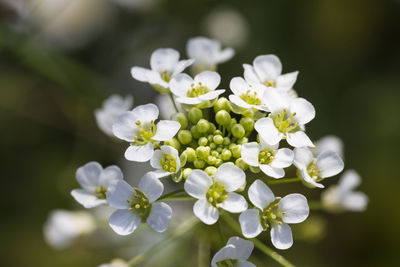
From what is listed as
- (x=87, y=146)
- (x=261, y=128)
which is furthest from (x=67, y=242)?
(x=261, y=128)

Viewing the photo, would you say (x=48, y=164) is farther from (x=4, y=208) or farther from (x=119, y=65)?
(x=119, y=65)

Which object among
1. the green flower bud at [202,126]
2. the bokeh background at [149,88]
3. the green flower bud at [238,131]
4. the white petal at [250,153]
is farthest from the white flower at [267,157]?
the bokeh background at [149,88]

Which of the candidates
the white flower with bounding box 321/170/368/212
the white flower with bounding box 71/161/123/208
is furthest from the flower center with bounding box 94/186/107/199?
the white flower with bounding box 321/170/368/212

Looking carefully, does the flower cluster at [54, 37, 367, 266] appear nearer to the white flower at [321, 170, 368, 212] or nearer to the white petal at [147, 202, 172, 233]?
the white petal at [147, 202, 172, 233]

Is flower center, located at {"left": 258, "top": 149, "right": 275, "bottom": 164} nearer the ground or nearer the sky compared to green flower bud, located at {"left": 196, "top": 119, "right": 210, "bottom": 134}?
nearer the ground

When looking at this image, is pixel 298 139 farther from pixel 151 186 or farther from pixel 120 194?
pixel 120 194

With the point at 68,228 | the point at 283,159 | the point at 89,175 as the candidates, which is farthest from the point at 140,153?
the point at 68,228
